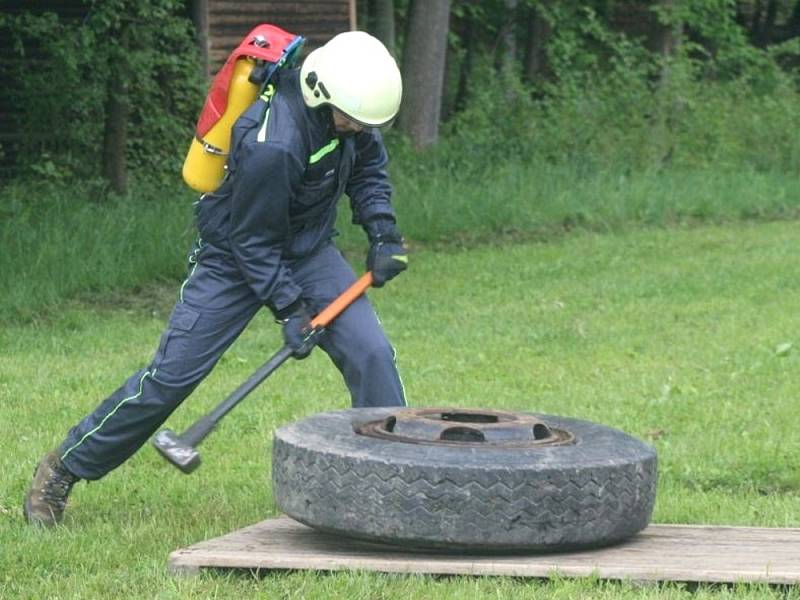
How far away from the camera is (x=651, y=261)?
15.2 m

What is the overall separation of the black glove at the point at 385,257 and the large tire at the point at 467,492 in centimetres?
103

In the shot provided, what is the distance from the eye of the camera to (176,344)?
5848 millimetres

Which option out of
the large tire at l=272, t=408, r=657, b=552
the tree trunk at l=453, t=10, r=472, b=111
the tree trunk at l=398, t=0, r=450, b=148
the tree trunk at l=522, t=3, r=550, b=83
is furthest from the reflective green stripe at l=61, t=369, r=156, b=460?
the tree trunk at l=522, t=3, r=550, b=83

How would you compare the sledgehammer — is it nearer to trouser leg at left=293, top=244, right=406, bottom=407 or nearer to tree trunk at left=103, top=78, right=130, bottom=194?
trouser leg at left=293, top=244, right=406, bottom=407

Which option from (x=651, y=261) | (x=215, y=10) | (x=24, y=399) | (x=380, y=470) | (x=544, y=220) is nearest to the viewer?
(x=380, y=470)

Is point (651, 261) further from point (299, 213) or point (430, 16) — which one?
point (299, 213)

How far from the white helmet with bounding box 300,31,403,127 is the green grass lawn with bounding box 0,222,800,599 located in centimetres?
162

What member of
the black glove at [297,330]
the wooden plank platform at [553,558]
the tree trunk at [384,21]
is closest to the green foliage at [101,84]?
the tree trunk at [384,21]

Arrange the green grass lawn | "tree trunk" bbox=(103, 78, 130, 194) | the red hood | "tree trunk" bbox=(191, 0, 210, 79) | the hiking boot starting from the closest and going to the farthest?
the green grass lawn
the red hood
the hiking boot
"tree trunk" bbox=(103, 78, 130, 194)
"tree trunk" bbox=(191, 0, 210, 79)

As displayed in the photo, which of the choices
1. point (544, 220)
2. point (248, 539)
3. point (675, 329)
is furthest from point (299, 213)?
point (544, 220)

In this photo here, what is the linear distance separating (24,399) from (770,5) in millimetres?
32420

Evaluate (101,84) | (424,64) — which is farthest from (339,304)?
(424,64)

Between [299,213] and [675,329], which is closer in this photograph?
[299,213]

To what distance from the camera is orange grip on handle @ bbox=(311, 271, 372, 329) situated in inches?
233
